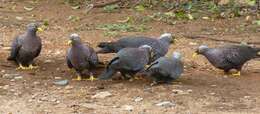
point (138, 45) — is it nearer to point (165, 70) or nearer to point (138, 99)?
point (165, 70)

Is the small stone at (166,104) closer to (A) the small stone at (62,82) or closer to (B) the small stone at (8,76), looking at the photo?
(A) the small stone at (62,82)

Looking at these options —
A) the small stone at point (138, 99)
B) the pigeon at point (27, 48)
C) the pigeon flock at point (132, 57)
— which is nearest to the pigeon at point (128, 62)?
the pigeon flock at point (132, 57)

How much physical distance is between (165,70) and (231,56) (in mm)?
1143

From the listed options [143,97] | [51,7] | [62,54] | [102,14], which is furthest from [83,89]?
[51,7]

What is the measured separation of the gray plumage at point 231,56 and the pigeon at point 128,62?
3.08 feet

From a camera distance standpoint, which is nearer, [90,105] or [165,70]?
[90,105]

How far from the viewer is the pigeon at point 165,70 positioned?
6781mm

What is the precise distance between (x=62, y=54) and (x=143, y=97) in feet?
8.39

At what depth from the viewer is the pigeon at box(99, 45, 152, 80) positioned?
6.96 metres

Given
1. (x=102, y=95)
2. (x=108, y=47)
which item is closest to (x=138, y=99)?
(x=102, y=95)

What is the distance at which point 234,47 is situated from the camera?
7.67m

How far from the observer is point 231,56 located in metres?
7.55

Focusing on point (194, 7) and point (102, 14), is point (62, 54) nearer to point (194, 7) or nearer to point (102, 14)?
point (102, 14)

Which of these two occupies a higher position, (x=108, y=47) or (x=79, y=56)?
(x=79, y=56)
